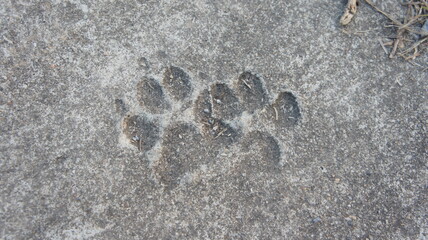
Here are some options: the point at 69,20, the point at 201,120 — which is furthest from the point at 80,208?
the point at 69,20

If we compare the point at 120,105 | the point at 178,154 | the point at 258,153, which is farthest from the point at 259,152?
the point at 120,105

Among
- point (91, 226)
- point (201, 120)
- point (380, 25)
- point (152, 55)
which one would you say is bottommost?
point (91, 226)

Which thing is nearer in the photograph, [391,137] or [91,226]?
[91,226]

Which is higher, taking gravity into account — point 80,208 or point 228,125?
point 228,125

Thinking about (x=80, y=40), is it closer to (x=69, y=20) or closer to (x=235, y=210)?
(x=69, y=20)

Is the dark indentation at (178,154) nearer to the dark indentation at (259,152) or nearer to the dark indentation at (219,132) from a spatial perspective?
the dark indentation at (219,132)

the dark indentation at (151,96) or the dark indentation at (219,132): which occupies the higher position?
the dark indentation at (151,96)

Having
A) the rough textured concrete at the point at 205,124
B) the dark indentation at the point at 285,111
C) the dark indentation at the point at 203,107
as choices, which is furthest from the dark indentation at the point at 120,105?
the dark indentation at the point at 285,111

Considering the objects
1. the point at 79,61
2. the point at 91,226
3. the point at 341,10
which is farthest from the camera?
the point at 341,10
